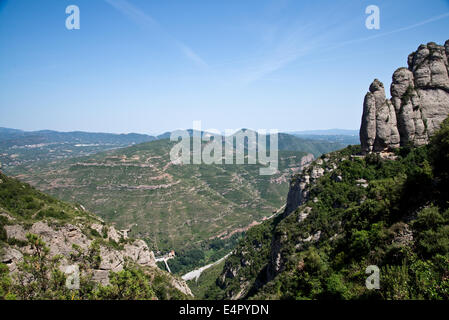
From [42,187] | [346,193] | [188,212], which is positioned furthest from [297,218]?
[42,187]

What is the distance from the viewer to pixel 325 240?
35.3 m

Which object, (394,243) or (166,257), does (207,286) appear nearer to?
(166,257)

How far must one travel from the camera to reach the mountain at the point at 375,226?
12695 mm

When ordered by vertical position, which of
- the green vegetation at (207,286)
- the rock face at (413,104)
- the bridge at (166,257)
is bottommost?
the bridge at (166,257)

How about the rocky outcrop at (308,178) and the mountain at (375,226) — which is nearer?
the mountain at (375,226)

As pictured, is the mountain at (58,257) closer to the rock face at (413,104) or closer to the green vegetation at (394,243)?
the green vegetation at (394,243)

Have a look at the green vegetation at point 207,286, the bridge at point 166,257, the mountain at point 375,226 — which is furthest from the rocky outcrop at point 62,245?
the bridge at point 166,257

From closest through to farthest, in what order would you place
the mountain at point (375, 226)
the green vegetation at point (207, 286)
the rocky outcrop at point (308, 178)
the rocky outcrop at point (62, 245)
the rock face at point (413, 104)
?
the mountain at point (375, 226), the rocky outcrop at point (62, 245), the rock face at point (413, 104), the rocky outcrop at point (308, 178), the green vegetation at point (207, 286)

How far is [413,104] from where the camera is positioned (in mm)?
42219

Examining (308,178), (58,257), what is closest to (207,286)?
(308,178)

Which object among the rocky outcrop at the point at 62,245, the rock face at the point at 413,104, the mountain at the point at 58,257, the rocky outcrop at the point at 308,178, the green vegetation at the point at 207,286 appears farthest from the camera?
the green vegetation at the point at 207,286

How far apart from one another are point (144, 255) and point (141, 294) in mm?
26899

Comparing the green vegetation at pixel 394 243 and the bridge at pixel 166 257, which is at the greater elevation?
the green vegetation at pixel 394 243

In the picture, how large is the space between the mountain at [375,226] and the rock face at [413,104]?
13.5 inches
